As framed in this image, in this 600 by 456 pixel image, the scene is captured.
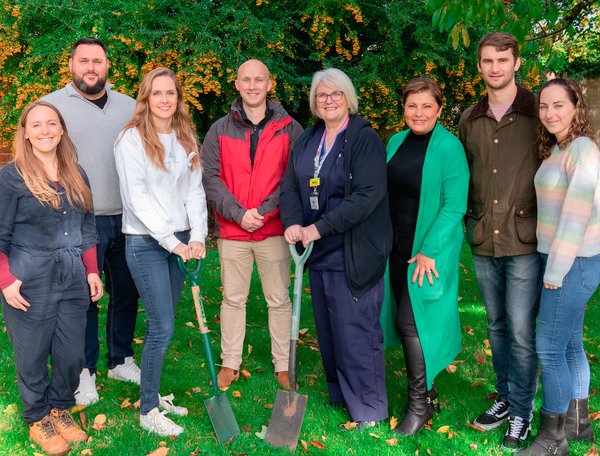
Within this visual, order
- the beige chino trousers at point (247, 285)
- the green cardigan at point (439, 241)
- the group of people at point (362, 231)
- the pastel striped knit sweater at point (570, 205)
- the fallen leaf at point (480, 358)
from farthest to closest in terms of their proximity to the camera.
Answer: the fallen leaf at point (480, 358)
the beige chino trousers at point (247, 285)
the green cardigan at point (439, 241)
the group of people at point (362, 231)
the pastel striped knit sweater at point (570, 205)

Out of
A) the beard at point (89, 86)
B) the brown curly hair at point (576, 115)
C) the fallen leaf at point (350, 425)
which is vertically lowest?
the fallen leaf at point (350, 425)

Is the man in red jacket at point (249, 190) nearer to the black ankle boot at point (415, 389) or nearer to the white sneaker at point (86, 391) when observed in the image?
the white sneaker at point (86, 391)

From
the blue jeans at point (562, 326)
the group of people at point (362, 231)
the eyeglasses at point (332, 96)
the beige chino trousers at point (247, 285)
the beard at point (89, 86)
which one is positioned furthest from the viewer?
the beige chino trousers at point (247, 285)

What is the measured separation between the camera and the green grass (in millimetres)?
3850

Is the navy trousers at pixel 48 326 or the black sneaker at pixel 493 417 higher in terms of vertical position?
the navy trousers at pixel 48 326

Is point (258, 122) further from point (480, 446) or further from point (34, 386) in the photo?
point (480, 446)

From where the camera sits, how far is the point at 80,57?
173 inches

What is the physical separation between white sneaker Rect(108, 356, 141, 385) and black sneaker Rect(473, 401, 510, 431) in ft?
8.20

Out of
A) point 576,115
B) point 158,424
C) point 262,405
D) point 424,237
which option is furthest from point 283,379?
point 576,115

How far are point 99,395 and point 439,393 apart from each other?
249 centimetres

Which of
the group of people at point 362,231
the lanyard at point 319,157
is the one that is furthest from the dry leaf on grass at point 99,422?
the lanyard at point 319,157

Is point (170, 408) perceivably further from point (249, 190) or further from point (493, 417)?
point (493, 417)

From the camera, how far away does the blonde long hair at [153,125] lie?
386cm

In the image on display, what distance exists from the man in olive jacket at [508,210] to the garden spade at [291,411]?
3.69ft
